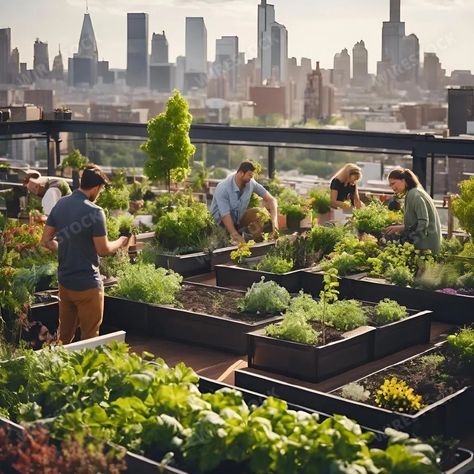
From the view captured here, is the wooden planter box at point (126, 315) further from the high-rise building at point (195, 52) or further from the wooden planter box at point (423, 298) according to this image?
the high-rise building at point (195, 52)

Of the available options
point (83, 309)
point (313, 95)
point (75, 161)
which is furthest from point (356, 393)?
point (313, 95)

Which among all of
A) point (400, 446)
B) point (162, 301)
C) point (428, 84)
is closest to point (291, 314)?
point (162, 301)

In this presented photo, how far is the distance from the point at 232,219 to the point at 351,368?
12.9ft

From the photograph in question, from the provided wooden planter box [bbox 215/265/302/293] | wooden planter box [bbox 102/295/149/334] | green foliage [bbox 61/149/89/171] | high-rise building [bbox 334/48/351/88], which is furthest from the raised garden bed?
high-rise building [bbox 334/48/351/88]

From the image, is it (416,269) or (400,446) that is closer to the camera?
(400,446)

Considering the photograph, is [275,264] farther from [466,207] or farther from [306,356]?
[306,356]

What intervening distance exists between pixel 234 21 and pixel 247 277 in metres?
104

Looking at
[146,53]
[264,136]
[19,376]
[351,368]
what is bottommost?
[351,368]

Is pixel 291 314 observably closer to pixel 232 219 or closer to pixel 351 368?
pixel 351 368

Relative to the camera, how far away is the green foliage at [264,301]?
7.84 metres

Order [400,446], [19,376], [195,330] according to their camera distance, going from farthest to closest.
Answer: [195,330] → [19,376] → [400,446]

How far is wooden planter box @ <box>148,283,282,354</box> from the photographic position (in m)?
7.50

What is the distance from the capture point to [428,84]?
192 feet

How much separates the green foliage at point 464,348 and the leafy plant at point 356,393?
0.85m
